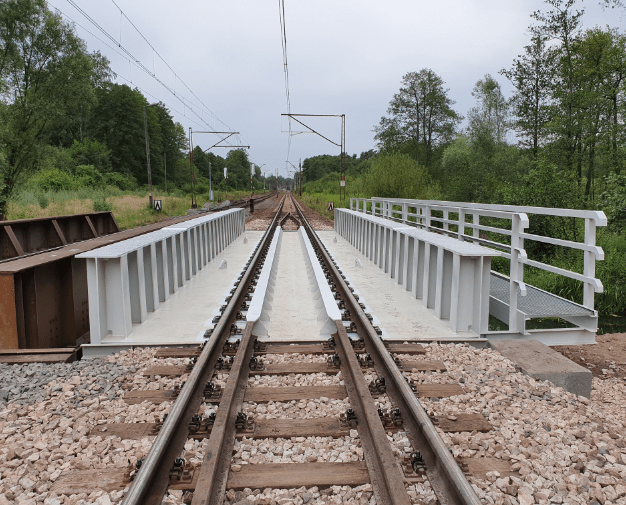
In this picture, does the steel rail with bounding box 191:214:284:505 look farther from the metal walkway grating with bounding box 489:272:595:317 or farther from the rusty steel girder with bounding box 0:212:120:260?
the rusty steel girder with bounding box 0:212:120:260

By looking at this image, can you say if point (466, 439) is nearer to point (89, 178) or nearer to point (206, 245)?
point (206, 245)

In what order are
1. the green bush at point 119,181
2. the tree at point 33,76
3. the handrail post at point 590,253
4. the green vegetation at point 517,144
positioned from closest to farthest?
1. the handrail post at point 590,253
2. the green vegetation at point 517,144
3. the tree at point 33,76
4. the green bush at point 119,181

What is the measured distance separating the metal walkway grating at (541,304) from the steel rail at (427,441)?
2.05m

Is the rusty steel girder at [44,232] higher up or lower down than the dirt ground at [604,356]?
higher up

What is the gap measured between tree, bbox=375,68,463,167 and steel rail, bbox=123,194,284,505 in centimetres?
5072

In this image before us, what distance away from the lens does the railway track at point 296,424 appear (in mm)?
2699

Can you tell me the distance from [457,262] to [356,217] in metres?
8.54

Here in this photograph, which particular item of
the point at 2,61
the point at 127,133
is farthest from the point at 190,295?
the point at 127,133

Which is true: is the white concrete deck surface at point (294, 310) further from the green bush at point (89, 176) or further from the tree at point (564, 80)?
the green bush at point (89, 176)

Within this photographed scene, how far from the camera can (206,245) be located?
36.6ft

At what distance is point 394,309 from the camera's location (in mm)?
6809

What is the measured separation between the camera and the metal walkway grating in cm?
538

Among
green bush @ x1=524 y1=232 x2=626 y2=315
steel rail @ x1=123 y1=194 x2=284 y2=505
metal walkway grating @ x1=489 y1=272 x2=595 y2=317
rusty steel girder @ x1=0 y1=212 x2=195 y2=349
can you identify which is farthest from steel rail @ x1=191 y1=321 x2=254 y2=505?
green bush @ x1=524 y1=232 x2=626 y2=315

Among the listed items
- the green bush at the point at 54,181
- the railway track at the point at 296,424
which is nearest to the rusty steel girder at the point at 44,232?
the railway track at the point at 296,424
